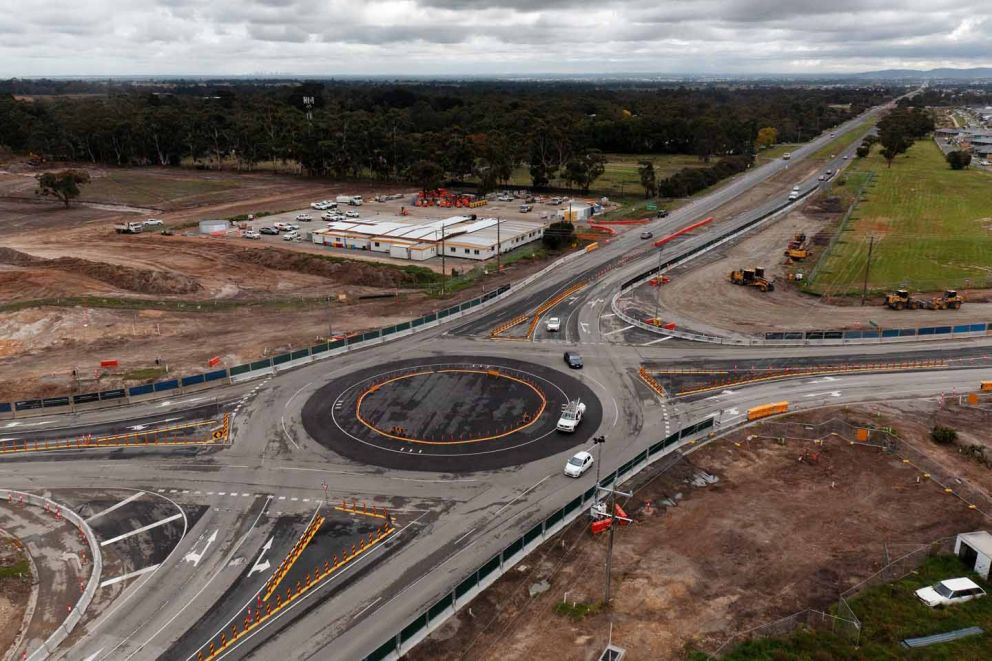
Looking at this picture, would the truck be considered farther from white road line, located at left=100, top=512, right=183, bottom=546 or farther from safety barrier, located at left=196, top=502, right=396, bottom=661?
safety barrier, located at left=196, top=502, right=396, bottom=661

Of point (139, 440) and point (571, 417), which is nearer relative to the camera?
point (139, 440)

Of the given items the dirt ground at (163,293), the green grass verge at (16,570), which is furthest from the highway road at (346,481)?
the dirt ground at (163,293)

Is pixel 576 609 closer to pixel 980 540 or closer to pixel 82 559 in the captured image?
pixel 980 540

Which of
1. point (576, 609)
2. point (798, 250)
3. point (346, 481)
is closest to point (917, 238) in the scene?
point (798, 250)

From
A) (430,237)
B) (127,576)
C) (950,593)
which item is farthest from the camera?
(430,237)

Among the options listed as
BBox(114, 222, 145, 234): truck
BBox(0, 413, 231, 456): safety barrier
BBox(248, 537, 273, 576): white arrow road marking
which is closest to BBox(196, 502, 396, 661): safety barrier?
BBox(248, 537, 273, 576): white arrow road marking

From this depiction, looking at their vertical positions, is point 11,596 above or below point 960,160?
below

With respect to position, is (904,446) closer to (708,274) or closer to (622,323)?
(622,323)

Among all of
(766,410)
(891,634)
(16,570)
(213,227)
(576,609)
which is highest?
(213,227)
